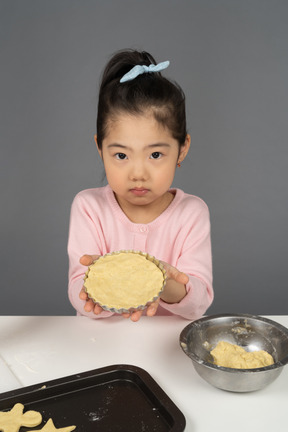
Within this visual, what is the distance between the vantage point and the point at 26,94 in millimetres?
3734

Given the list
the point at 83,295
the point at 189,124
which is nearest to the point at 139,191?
the point at 83,295

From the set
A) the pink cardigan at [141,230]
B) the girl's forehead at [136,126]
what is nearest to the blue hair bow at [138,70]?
the girl's forehead at [136,126]

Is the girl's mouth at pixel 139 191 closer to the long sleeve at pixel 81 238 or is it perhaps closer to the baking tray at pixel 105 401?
the long sleeve at pixel 81 238

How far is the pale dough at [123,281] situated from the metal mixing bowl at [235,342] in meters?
0.17

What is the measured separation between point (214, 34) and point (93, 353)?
8.79ft

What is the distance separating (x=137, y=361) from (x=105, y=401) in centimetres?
22

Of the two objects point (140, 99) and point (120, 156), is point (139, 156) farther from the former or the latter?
point (140, 99)

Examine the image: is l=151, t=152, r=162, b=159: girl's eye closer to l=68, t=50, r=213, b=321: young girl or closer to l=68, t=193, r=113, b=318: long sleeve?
l=68, t=50, r=213, b=321: young girl

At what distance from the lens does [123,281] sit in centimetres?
163

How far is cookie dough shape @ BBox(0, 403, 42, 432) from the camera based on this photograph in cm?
125

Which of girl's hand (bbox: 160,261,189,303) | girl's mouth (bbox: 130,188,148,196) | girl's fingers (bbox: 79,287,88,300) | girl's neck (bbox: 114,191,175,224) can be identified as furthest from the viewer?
girl's neck (bbox: 114,191,175,224)

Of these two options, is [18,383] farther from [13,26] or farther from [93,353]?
[13,26]

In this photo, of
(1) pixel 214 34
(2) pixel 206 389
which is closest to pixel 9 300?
(1) pixel 214 34

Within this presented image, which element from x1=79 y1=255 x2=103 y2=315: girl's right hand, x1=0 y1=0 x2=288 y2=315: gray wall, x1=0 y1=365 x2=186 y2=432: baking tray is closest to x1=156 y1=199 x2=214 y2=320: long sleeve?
x1=79 y1=255 x2=103 y2=315: girl's right hand
